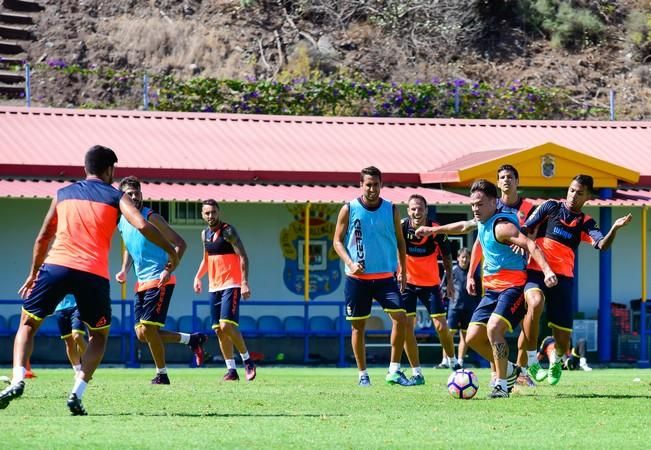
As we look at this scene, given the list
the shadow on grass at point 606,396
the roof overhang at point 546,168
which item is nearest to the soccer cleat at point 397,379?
the shadow on grass at point 606,396

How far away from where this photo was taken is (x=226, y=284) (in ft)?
54.6

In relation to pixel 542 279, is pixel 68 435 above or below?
below

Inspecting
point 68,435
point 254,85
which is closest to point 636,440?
point 68,435

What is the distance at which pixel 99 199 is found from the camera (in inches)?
413

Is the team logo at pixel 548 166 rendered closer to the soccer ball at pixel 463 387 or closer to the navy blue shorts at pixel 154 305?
the navy blue shorts at pixel 154 305

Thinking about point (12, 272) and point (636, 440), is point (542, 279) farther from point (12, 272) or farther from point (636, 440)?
point (12, 272)

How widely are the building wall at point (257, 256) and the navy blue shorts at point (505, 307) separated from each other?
419 inches

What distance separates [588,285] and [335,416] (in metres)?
16.8

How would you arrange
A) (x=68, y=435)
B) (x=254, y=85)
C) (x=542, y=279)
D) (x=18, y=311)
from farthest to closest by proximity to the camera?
(x=254, y=85)
(x=18, y=311)
(x=542, y=279)
(x=68, y=435)

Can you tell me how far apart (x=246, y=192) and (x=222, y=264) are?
7.08 m

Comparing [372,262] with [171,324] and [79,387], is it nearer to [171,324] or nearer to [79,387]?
[79,387]

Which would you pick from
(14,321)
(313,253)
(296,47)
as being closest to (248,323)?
(313,253)

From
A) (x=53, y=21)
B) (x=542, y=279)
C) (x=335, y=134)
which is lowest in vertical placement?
(x=542, y=279)

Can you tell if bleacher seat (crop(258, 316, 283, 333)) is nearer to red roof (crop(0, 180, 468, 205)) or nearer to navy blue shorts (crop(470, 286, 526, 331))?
red roof (crop(0, 180, 468, 205))
